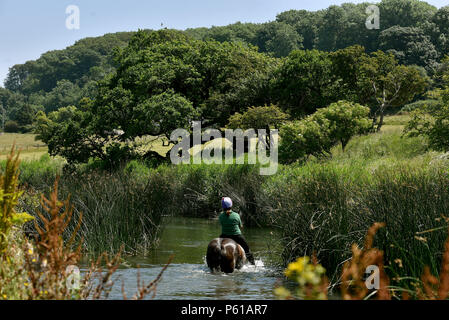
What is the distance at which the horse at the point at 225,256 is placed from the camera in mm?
13188

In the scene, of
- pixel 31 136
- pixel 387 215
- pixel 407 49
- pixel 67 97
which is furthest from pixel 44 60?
pixel 387 215

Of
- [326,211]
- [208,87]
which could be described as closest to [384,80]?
[208,87]

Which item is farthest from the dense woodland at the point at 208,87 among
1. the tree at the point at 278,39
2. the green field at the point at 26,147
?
the tree at the point at 278,39

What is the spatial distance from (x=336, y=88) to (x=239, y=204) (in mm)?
20374

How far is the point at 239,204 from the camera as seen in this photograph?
24.9 metres

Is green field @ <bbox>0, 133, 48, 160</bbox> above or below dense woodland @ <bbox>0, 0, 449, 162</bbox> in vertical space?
below

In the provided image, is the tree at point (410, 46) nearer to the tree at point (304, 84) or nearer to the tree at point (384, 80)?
the tree at point (384, 80)

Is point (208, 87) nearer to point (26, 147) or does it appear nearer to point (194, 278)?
point (194, 278)

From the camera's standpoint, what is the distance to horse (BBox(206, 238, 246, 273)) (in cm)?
1319

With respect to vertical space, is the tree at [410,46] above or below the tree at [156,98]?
above

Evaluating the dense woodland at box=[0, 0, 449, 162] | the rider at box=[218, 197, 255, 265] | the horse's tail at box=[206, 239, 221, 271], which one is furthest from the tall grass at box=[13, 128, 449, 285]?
the dense woodland at box=[0, 0, 449, 162]

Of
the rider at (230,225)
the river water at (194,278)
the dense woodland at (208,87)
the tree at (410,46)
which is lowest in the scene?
the river water at (194,278)

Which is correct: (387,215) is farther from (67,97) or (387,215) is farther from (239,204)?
(67,97)

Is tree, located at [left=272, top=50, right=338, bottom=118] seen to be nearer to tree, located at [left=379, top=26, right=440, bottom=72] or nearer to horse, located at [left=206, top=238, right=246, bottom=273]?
horse, located at [left=206, top=238, right=246, bottom=273]
